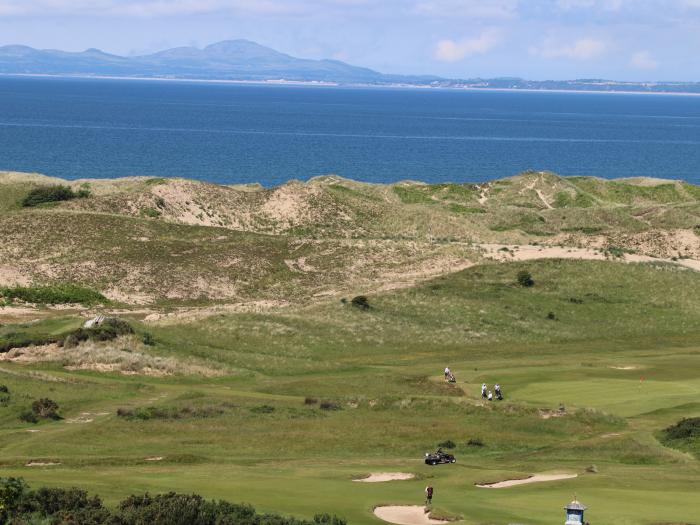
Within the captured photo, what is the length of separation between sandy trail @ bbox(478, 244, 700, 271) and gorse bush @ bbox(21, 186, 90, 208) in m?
37.6

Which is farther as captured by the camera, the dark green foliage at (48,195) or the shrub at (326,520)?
the dark green foliage at (48,195)

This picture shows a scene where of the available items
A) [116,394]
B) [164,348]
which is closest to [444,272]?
[164,348]

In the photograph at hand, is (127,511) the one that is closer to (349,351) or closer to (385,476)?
(385,476)

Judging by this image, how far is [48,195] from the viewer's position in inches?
4222

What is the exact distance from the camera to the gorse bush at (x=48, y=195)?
10712 cm

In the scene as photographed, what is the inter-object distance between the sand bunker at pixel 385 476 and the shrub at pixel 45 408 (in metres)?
16.4

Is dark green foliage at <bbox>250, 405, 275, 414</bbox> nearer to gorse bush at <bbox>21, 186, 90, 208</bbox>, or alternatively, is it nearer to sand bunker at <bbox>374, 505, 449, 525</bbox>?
sand bunker at <bbox>374, 505, 449, 525</bbox>

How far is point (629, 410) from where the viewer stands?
50031 mm

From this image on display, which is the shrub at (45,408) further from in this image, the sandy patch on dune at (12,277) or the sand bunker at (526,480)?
the sandy patch on dune at (12,277)

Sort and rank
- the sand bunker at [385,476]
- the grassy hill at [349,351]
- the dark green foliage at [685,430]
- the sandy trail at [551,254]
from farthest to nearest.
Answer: the sandy trail at [551,254]
the dark green foliage at [685,430]
the grassy hill at [349,351]
the sand bunker at [385,476]

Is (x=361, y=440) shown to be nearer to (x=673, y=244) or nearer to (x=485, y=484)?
(x=485, y=484)

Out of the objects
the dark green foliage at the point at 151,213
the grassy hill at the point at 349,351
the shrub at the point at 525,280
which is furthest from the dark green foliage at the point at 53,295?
the shrub at the point at 525,280

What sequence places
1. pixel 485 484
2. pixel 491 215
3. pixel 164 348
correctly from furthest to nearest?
pixel 491 215 → pixel 164 348 → pixel 485 484

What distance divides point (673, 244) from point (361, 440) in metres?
72.9
